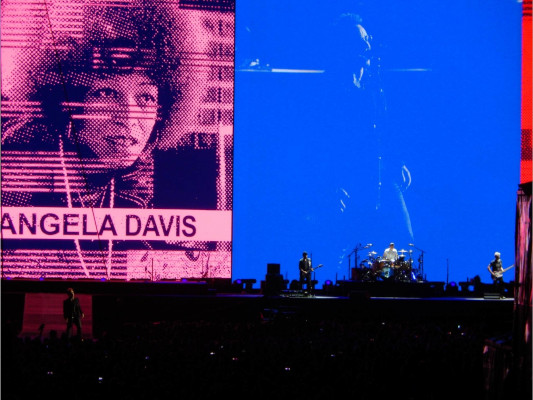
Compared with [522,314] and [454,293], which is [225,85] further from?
[522,314]

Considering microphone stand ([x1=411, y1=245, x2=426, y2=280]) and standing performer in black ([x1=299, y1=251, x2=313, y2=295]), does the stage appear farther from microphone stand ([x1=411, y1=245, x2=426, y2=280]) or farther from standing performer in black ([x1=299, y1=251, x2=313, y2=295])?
microphone stand ([x1=411, y1=245, x2=426, y2=280])

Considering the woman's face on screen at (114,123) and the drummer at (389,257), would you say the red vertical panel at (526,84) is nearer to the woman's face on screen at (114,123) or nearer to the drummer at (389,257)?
the drummer at (389,257)

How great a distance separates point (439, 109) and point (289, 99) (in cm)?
296

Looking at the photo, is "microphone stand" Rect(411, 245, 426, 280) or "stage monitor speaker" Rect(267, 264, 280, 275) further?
"microphone stand" Rect(411, 245, 426, 280)

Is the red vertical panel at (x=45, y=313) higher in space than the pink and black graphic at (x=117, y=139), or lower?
lower

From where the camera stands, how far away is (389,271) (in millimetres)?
12383

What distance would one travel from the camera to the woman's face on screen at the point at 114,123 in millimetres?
13000

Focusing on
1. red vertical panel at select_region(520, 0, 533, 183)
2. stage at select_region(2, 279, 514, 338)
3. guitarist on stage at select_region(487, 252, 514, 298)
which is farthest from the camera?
red vertical panel at select_region(520, 0, 533, 183)

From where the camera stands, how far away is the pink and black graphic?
42.2 ft

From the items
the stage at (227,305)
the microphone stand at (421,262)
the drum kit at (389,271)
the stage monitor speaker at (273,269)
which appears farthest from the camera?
the microphone stand at (421,262)

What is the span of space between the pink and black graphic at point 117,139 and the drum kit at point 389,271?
2615 mm

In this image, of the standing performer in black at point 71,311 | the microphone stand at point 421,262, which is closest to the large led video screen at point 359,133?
the microphone stand at point 421,262

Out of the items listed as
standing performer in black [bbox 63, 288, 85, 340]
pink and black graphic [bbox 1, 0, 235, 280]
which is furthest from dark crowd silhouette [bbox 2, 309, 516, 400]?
pink and black graphic [bbox 1, 0, 235, 280]

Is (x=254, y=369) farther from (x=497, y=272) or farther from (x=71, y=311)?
(x=497, y=272)
